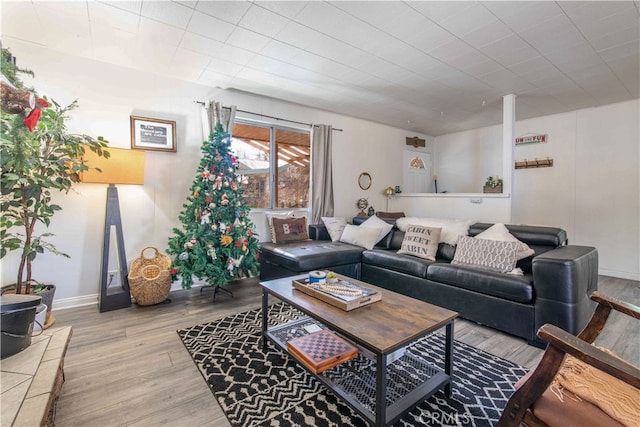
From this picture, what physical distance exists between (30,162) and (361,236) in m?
3.24

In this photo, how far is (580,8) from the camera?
2152 mm

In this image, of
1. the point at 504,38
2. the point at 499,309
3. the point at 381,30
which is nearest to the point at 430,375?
the point at 499,309

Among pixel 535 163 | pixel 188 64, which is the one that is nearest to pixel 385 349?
pixel 188 64

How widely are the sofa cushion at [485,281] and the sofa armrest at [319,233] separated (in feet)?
5.73

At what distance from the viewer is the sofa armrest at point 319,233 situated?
4.24m

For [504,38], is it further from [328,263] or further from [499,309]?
[328,263]

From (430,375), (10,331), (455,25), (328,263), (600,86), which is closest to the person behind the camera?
(10,331)

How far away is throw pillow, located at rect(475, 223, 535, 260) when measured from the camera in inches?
103

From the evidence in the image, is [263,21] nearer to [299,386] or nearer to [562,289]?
[299,386]

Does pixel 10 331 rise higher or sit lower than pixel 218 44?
lower

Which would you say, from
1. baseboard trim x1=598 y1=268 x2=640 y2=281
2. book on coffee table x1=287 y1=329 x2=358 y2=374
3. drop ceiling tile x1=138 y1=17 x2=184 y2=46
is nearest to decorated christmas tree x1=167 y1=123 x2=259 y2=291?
drop ceiling tile x1=138 y1=17 x2=184 y2=46

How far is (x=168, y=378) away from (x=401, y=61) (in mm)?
3411

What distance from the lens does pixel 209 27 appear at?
2.39 metres

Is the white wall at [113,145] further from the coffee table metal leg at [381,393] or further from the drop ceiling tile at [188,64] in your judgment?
the coffee table metal leg at [381,393]
